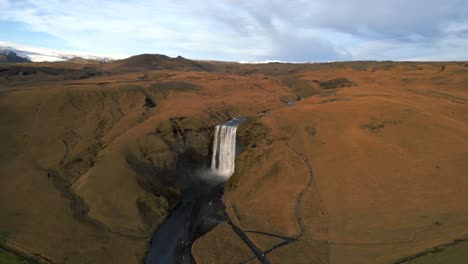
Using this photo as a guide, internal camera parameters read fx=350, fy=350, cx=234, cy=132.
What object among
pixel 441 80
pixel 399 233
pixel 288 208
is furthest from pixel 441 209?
pixel 441 80

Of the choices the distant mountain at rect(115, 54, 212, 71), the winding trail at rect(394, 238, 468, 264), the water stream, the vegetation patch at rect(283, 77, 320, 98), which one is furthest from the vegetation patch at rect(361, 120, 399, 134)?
the distant mountain at rect(115, 54, 212, 71)

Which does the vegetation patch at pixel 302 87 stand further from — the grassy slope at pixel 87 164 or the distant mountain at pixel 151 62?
the distant mountain at pixel 151 62

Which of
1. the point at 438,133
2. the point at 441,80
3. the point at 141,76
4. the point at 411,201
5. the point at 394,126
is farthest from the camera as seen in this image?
the point at 141,76

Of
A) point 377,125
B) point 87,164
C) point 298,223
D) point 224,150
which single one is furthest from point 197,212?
point 377,125

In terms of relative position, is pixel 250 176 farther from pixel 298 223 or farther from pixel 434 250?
pixel 434 250

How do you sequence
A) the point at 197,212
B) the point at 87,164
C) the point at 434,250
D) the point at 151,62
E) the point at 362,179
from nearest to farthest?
the point at 434,250 → the point at 362,179 → the point at 197,212 → the point at 87,164 → the point at 151,62

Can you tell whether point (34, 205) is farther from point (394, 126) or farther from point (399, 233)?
point (394, 126)

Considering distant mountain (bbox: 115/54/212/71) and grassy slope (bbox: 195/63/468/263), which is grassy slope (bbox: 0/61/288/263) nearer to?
grassy slope (bbox: 195/63/468/263)
